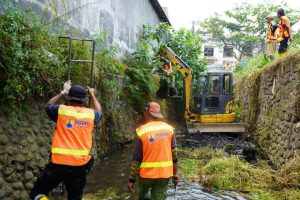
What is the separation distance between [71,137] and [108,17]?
778 cm

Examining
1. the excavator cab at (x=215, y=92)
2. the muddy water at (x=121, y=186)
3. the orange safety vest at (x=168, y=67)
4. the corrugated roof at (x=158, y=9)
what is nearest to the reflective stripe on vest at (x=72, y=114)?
the muddy water at (x=121, y=186)

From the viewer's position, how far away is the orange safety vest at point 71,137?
394 centimetres

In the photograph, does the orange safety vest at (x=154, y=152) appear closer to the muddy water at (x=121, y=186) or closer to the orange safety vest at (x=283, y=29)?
the muddy water at (x=121, y=186)

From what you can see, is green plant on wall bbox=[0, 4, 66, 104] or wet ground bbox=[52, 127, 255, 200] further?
wet ground bbox=[52, 127, 255, 200]

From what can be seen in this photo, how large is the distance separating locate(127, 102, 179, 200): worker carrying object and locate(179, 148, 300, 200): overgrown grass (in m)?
2.62

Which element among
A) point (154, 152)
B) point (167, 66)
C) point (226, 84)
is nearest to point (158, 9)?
point (167, 66)

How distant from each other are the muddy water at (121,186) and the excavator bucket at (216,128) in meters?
4.89

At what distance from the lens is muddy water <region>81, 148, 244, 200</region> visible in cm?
629

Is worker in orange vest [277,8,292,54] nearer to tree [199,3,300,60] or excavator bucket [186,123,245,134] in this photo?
excavator bucket [186,123,245,134]

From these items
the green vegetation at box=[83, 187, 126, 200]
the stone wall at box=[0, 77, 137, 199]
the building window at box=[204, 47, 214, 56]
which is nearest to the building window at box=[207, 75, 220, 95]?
the green vegetation at box=[83, 187, 126, 200]

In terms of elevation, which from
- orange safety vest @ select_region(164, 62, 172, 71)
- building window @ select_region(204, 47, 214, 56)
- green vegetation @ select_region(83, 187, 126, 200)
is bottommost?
green vegetation @ select_region(83, 187, 126, 200)

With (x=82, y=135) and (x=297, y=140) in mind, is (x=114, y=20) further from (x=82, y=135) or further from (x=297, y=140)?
(x=82, y=135)

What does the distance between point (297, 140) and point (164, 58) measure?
8092 mm

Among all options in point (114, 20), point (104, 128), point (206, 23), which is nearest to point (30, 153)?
point (104, 128)
